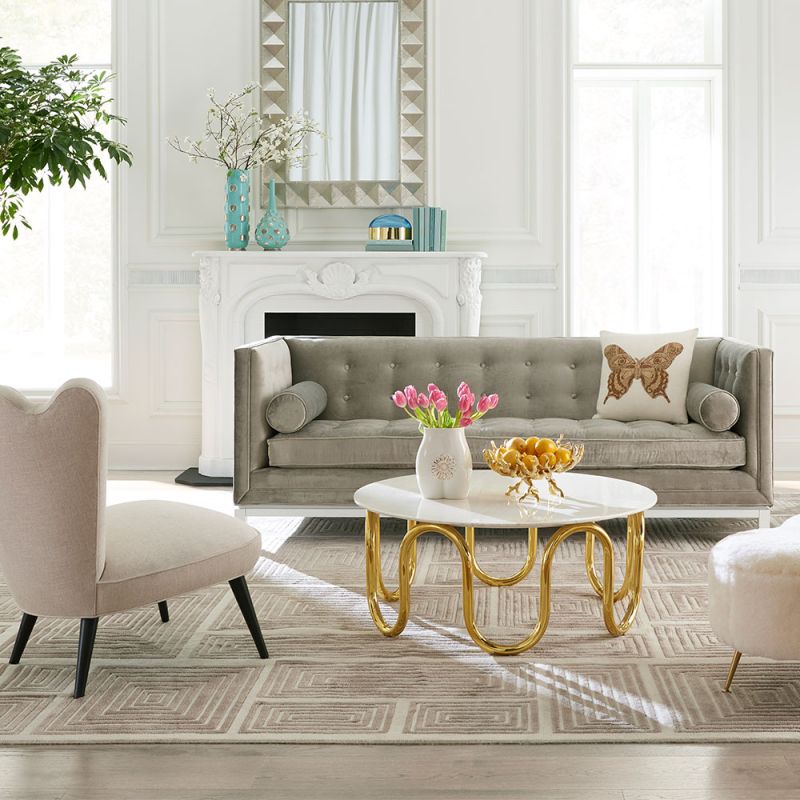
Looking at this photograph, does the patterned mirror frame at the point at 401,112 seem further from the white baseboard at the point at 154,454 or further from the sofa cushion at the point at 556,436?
the sofa cushion at the point at 556,436

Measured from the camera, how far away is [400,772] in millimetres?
2139

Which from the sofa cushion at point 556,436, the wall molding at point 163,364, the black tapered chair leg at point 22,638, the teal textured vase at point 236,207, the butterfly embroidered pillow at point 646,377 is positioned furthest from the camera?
the wall molding at point 163,364

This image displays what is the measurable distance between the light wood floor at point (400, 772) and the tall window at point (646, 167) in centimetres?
435

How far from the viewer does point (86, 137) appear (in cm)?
517

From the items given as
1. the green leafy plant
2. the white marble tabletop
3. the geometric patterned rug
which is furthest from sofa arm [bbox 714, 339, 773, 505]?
the green leafy plant

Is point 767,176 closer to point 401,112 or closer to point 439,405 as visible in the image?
point 401,112

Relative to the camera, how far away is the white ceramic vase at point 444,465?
3064mm

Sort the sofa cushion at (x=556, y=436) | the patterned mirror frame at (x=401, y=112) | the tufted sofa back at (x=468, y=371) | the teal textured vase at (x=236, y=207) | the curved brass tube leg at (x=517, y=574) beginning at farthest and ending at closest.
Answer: the patterned mirror frame at (x=401, y=112), the teal textured vase at (x=236, y=207), the tufted sofa back at (x=468, y=371), the sofa cushion at (x=556, y=436), the curved brass tube leg at (x=517, y=574)

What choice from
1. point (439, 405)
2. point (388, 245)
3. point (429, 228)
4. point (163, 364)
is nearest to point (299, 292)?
point (388, 245)

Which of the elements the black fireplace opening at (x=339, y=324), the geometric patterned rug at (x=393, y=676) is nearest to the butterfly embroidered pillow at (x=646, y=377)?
the geometric patterned rug at (x=393, y=676)

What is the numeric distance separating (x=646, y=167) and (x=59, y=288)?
11.7 ft

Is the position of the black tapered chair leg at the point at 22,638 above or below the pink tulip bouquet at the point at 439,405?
below

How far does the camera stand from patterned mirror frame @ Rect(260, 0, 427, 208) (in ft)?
19.8

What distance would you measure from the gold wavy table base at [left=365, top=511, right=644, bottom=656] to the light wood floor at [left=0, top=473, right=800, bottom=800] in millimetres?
596
